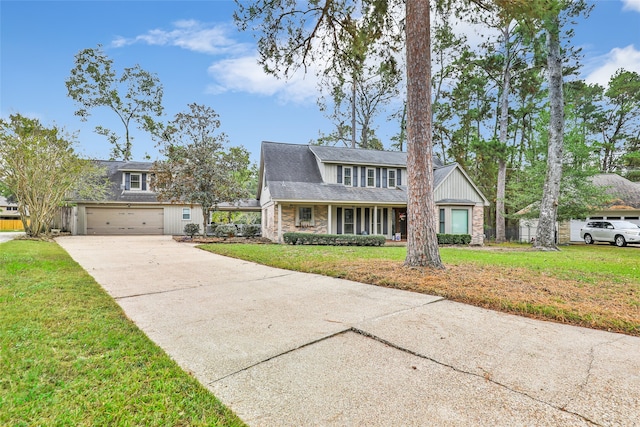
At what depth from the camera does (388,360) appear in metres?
2.58

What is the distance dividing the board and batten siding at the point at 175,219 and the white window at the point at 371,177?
497 inches

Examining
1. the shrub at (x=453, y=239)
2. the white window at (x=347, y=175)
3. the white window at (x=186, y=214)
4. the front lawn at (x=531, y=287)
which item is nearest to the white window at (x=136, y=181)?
the white window at (x=186, y=214)

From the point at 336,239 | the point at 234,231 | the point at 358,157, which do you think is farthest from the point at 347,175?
the point at 234,231

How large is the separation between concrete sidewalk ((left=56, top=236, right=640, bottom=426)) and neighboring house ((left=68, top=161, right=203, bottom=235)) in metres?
19.4

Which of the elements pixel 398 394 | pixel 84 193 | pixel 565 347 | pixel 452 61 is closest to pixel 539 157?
pixel 452 61

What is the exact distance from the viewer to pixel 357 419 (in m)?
1.81

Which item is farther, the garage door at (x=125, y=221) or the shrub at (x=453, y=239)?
the garage door at (x=125, y=221)

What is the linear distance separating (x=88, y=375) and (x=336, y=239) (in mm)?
12728

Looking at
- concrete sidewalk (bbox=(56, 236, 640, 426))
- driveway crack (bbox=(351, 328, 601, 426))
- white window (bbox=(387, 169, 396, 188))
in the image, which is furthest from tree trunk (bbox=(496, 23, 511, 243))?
driveway crack (bbox=(351, 328, 601, 426))

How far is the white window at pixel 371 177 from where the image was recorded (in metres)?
19.6

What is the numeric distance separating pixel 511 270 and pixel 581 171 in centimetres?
1494

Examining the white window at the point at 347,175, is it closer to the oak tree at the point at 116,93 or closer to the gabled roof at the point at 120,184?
the gabled roof at the point at 120,184

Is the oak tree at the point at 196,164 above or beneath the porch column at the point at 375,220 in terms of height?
above

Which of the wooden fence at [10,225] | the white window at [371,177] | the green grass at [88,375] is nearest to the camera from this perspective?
the green grass at [88,375]
